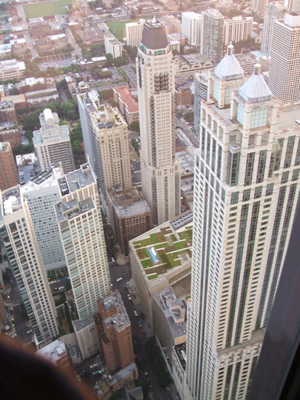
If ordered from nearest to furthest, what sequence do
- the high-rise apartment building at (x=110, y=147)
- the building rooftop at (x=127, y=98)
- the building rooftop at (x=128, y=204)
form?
1. the building rooftop at (x=128, y=204)
2. the high-rise apartment building at (x=110, y=147)
3. the building rooftop at (x=127, y=98)

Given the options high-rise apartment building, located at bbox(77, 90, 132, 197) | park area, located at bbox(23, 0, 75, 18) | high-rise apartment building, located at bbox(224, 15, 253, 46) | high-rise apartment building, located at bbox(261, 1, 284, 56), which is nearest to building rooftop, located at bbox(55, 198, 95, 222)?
high-rise apartment building, located at bbox(77, 90, 132, 197)

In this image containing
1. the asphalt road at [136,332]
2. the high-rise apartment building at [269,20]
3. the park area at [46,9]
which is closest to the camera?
the asphalt road at [136,332]

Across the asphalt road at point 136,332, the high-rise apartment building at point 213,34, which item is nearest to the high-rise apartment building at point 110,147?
the asphalt road at point 136,332

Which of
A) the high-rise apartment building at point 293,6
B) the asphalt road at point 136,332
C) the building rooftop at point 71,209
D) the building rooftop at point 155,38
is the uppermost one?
the building rooftop at point 155,38

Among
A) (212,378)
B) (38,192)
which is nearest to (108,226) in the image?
(38,192)

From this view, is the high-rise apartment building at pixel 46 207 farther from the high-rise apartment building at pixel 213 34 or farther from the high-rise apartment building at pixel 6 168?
the high-rise apartment building at pixel 213 34

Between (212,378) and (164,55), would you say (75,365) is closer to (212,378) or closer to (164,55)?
(212,378)

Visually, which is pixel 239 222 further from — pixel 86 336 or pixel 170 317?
pixel 86 336
